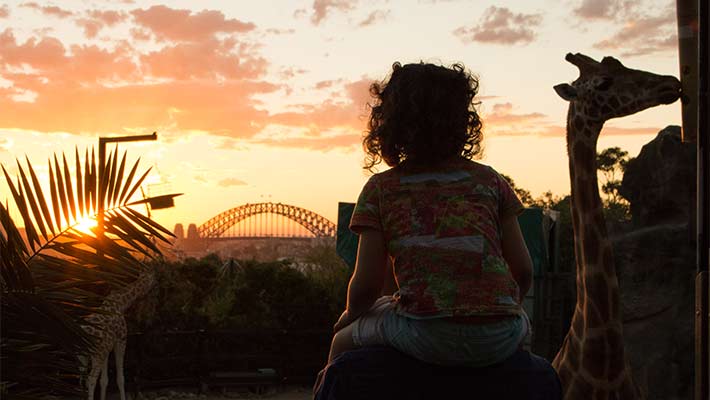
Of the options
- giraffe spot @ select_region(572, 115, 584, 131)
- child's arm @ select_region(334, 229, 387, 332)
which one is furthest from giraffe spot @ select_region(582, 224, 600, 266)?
child's arm @ select_region(334, 229, 387, 332)

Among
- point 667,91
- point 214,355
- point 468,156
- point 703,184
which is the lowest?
point 214,355

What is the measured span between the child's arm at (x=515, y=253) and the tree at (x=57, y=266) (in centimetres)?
192

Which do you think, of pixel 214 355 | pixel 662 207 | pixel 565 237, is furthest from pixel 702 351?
pixel 565 237

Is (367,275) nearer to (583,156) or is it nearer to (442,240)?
(442,240)

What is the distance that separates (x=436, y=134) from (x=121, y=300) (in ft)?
31.3

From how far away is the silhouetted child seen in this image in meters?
2.22

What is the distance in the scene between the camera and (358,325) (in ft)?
7.66

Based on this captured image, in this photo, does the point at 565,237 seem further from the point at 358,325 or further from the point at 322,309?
the point at 358,325

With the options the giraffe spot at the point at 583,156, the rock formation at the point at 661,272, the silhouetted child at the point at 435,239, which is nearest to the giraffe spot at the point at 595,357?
the giraffe spot at the point at 583,156

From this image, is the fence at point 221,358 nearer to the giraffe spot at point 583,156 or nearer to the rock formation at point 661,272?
the rock formation at point 661,272

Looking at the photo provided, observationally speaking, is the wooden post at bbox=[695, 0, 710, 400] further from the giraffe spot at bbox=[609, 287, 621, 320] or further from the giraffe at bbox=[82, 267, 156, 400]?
the giraffe at bbox=[82, 267, 156, 400]

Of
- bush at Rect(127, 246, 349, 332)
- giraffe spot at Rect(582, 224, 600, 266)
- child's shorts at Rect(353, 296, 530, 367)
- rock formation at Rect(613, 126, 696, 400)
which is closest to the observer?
child's shorts at Rect(353, 296, 530, 367)

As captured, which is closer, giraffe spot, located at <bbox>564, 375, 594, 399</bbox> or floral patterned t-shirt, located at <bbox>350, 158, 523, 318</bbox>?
floral patterned t-shirt, located at <bbox>350, 158, 523, 318</bbox>

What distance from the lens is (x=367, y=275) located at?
2.31 metres
